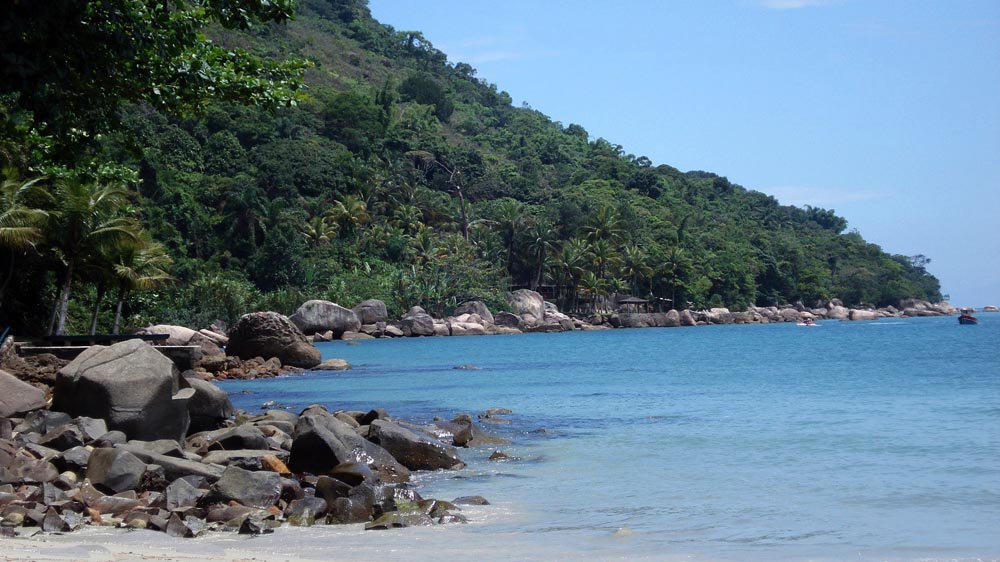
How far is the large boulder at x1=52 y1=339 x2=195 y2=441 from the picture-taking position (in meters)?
13.6

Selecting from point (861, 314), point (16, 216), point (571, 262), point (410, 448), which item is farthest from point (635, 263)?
point (410, 448)

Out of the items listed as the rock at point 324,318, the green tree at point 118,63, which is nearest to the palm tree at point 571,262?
the rock at point 324,318

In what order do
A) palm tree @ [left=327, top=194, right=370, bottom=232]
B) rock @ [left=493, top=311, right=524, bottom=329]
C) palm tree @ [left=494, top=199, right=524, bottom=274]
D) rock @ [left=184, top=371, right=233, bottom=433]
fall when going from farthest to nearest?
palm tree @ [left=494, top=199, right=524, bottom=274], palm tree @ [left=327, top=194, right=370, bottom=232], rock @ [left=493, top=311, right=524, bottom=329], rock @ [left=184, top=371, right=233, bottom=433]

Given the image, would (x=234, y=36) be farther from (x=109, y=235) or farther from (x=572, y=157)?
(x=109, y=235)

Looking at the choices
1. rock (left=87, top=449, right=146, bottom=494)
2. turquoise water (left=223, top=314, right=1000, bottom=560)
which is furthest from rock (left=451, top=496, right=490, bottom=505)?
rock (left=87, top=449, right=146, bottom=494)

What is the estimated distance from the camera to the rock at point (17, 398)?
556 inches

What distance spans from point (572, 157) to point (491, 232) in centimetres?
4725

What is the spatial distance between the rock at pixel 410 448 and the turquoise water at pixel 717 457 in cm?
44

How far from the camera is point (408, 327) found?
72.8m

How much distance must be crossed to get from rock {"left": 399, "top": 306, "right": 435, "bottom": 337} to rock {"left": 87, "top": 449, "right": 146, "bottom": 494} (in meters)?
61.2

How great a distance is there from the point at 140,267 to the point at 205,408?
18.1m

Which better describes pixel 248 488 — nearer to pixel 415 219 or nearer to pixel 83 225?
pixel 83 225

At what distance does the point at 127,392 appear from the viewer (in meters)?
13.7

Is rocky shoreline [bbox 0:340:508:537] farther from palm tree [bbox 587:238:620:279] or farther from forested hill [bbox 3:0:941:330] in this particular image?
palm tree [bbox 587:238:620:279]
